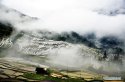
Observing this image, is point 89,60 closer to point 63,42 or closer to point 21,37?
point 63,42

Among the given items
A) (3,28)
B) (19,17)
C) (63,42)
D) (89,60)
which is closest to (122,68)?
(89,60)

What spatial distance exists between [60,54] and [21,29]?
1968 centimetres

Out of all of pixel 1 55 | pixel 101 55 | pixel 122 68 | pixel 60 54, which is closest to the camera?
pixel 1 55

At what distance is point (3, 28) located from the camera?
88438mm

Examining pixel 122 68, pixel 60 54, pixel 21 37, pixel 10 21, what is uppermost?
Answer: pixel 10 21

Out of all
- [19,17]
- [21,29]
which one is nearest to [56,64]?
[21,29]

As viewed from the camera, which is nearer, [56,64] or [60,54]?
[56,64]

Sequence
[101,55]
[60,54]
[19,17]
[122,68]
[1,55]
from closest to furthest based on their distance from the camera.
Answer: [1,55], [122,68], [60,54], [101,55], [19,17]

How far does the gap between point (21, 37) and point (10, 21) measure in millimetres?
10436

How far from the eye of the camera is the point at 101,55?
97.9 m

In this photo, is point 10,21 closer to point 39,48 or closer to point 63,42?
point 39,48

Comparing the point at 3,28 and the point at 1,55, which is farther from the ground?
the point at 3,28

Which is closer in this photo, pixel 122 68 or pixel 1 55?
pixel 1 55

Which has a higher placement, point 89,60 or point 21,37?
point 21,37
